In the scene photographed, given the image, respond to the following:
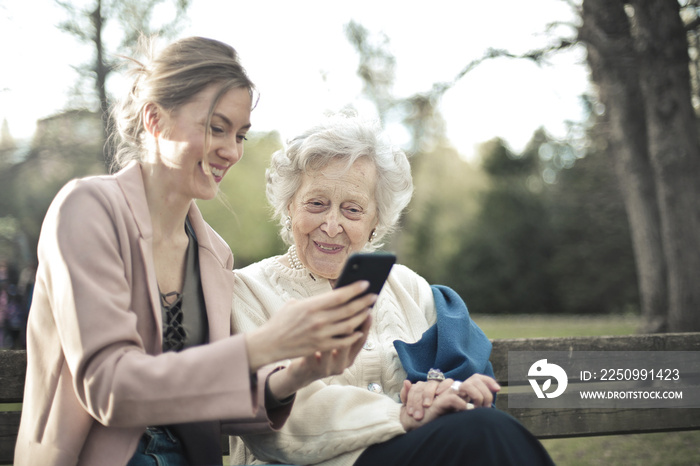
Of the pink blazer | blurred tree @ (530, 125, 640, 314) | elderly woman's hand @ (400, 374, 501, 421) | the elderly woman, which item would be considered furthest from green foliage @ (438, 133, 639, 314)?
the pink blazer

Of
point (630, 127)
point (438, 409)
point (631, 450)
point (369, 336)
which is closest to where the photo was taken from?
point (438, 409)

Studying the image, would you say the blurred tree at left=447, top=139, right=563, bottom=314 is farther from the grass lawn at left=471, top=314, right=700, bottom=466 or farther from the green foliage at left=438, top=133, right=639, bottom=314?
the grass lawn at left=471, top=314, right=700, bottom=466

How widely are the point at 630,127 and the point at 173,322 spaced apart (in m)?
7.13

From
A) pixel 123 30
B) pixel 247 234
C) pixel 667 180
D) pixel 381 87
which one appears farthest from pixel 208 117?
pixel 247 234

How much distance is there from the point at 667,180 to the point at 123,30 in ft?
23.3

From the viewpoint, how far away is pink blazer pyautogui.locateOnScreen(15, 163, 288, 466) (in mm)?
1751

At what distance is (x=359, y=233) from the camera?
2939mm

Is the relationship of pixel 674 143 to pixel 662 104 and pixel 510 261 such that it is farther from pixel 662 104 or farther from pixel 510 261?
pixel 510 261

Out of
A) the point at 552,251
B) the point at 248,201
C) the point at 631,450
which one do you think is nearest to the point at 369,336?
the point at 631,450

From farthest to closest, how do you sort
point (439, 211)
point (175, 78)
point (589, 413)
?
point (439, 211) < point (589, 413) < point (175, 78)

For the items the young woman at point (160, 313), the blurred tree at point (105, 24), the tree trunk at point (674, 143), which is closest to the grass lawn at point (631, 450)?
the tree trunk at point (674, 143)

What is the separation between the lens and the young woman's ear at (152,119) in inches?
85.8

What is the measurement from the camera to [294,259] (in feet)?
9.87

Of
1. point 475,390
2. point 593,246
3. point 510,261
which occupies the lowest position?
point 510,261
